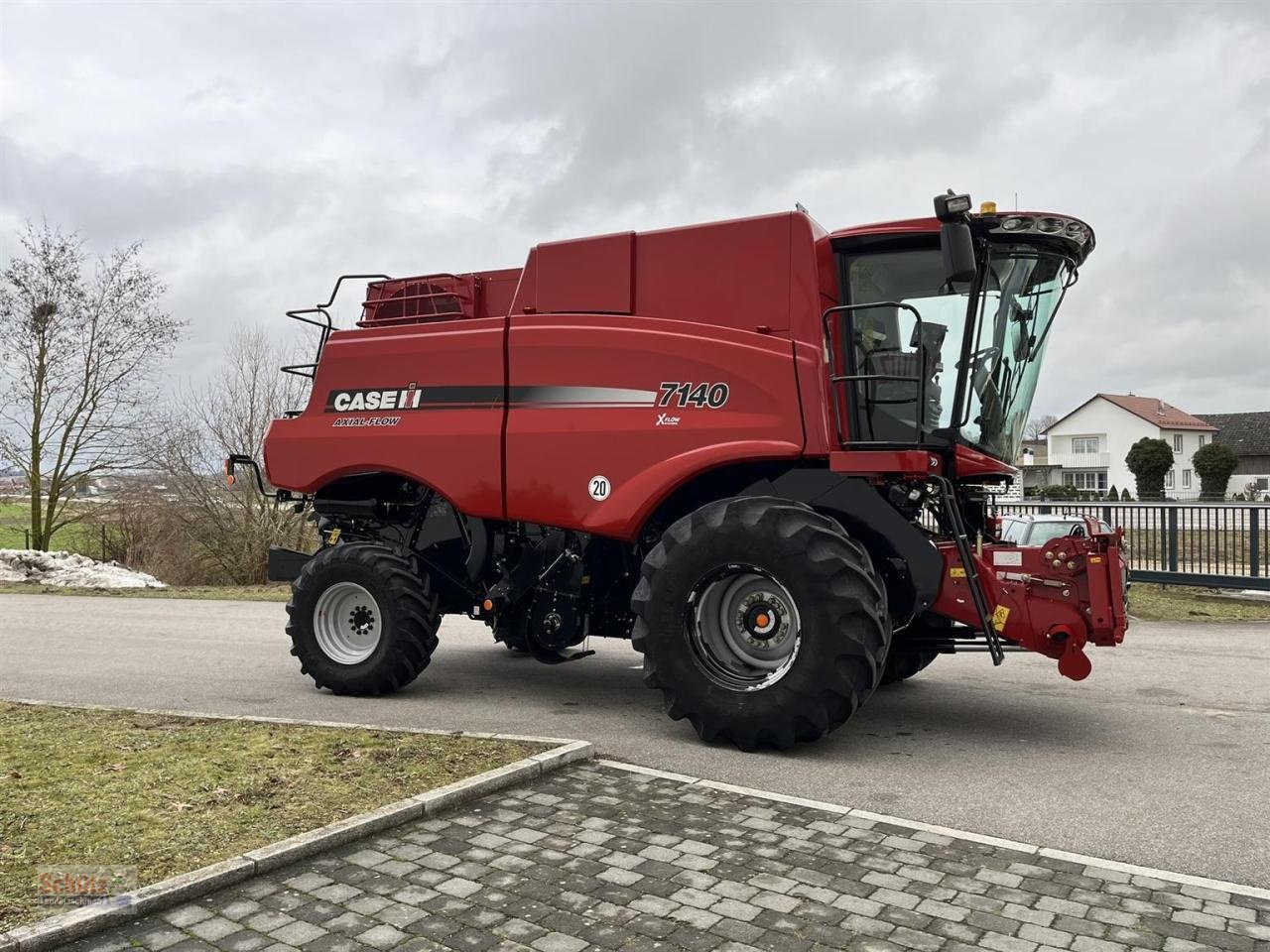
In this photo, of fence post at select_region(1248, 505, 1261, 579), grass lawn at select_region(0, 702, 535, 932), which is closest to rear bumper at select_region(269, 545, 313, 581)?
grass lawn at select_region(0, 702, 535, 932)

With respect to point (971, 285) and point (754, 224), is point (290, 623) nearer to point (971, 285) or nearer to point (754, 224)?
point (754, 224)

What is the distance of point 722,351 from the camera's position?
6715mm

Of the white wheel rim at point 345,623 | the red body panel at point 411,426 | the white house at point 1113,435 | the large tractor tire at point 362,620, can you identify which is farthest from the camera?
the white house at point 1113,435

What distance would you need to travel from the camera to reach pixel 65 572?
2059 centimetres

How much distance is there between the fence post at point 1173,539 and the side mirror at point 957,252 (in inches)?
463

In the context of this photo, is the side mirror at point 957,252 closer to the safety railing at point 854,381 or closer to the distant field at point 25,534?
the safety railing at point 854,381

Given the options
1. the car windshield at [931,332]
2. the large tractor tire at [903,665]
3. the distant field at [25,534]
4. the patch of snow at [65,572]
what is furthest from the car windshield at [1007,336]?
the distant field at [25,534]

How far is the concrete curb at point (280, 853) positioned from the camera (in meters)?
3.40

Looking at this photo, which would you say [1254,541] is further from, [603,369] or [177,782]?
[177,782]

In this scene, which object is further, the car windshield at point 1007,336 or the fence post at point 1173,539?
the fence post at point 1173,539

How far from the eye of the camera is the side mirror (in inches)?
233

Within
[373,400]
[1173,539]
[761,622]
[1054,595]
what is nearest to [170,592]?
[373,400]

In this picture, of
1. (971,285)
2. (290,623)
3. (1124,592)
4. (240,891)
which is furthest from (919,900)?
(290,623)

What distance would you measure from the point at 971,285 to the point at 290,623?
5800 mm
